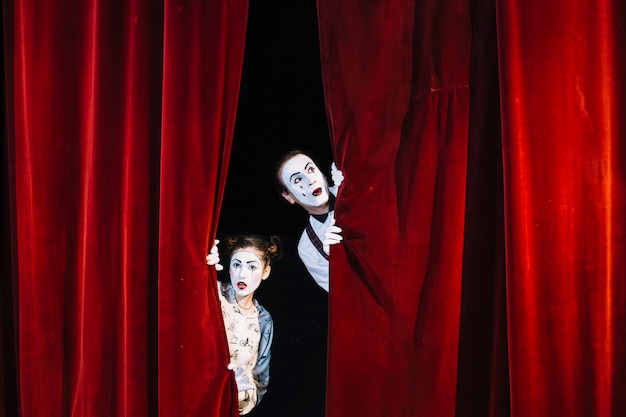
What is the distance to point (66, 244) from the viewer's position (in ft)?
6.08

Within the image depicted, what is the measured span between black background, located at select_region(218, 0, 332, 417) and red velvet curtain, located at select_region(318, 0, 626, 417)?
0.32 ft

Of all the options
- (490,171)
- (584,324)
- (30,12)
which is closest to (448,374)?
(584,324)

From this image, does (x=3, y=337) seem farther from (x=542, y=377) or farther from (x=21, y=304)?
(x=542, y=377)

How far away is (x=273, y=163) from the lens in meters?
1.79

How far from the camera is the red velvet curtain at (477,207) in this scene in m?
1.50

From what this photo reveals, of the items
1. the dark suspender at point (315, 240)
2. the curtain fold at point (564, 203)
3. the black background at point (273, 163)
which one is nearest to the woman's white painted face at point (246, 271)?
the black background at point (273, 163)

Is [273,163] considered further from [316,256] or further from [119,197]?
[119,197]

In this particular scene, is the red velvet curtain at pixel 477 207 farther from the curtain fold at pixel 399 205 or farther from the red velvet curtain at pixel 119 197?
the red velvet curtain at pixel 119 197

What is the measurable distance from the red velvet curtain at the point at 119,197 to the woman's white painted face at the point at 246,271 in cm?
8

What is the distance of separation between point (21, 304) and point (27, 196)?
0.29 metres

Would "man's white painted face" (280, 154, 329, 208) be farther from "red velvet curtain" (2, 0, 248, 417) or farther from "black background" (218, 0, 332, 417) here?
"red velvet curtain" (2, 0, 248, 417)

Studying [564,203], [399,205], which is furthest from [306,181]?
[564,203]

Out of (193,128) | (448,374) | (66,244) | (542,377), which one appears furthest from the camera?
(66,244)

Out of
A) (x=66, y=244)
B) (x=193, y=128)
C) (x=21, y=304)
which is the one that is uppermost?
(x=193, y=128)
